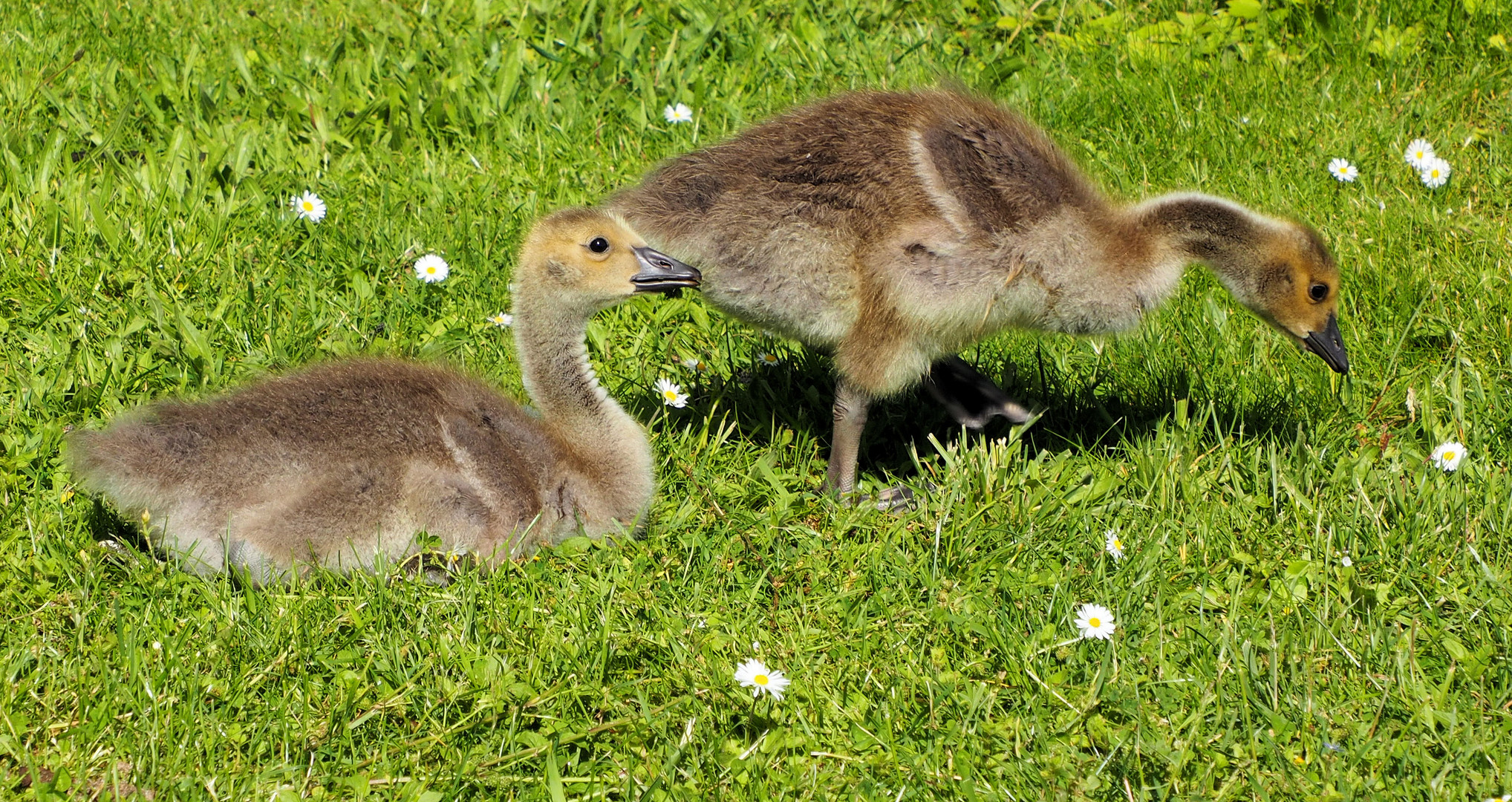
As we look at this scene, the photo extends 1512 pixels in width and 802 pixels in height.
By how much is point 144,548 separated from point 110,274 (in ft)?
4.59

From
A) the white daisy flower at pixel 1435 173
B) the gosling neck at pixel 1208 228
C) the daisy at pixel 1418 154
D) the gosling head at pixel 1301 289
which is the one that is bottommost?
the white daisy flower at pixel 1435 173

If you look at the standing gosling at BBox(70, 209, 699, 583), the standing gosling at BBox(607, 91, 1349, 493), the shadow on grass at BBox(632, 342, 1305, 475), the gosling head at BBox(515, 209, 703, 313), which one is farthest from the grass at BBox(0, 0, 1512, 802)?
the gosling head at BBox(515, 209, 703, 313)

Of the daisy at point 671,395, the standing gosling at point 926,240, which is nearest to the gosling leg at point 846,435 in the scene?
the standing gosling at point 926,240

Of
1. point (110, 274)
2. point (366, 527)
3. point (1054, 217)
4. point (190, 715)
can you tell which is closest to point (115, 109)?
point (110, 274)

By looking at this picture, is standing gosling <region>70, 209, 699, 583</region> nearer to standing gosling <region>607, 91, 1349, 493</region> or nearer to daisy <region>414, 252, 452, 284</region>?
standing gosling <region>607, 91, 1349, 493</region>

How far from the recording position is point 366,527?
11.9ft

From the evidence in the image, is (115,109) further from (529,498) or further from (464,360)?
(529,498)

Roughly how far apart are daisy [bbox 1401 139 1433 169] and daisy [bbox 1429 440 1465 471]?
186cm

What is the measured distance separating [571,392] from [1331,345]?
2.22 metres

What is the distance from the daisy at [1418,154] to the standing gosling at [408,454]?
11.4 ft

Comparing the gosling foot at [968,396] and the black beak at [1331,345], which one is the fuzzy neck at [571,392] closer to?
the gosling foot at [968,396]

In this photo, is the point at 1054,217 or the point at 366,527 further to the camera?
the point at 1054,217

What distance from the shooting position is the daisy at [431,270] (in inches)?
197

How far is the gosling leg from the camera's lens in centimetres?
414
